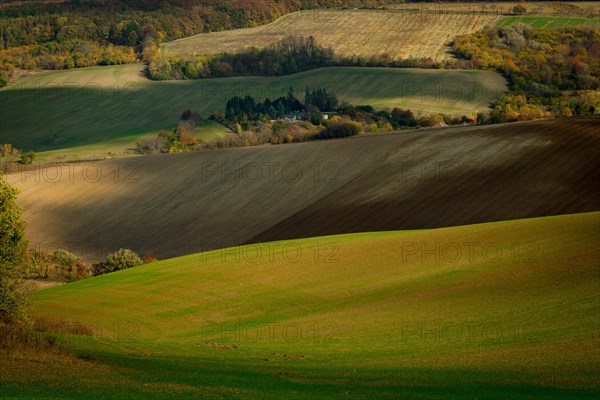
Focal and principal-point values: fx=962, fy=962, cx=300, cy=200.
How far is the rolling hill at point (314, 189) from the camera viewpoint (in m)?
61.6

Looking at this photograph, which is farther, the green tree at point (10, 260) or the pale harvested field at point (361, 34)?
the pale harvested field at point (361, 34)

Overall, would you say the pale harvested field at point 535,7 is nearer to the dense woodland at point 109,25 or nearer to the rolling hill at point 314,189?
the dense woodland at point 109,25

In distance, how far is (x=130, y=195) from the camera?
76.1 metres

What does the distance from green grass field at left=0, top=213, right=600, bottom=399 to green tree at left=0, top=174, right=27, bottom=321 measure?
2.87 metres

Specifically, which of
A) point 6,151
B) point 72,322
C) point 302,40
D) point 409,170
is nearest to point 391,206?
point 409,170

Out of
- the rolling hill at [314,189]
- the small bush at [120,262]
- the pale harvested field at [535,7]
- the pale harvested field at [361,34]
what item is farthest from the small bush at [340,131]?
the pale harvested field at [535,7]

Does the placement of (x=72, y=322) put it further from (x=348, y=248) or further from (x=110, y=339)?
(x=348, y=248)

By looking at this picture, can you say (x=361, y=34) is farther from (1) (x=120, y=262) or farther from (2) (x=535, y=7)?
(1) (x=120, y=262)

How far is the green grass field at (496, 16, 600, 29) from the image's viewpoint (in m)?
153

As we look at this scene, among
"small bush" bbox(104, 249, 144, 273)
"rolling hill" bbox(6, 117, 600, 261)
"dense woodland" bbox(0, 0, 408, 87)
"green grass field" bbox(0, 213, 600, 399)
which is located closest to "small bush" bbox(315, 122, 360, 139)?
"rolling hill" bbox(6, 117, 600, 261)

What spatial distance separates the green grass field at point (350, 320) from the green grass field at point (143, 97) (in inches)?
2803

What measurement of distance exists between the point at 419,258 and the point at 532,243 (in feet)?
17.7

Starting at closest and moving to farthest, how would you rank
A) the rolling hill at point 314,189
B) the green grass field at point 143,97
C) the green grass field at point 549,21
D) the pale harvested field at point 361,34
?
the rolling hill at point 314,189 → the green grass field at point 143,97 → the pale harvested field at point 361,34 → the green grass field at point 549,21

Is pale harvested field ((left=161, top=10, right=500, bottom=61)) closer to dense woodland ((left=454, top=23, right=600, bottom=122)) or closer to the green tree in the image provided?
dense woodland ((left=454, top=23, right=600, bottom=122))
